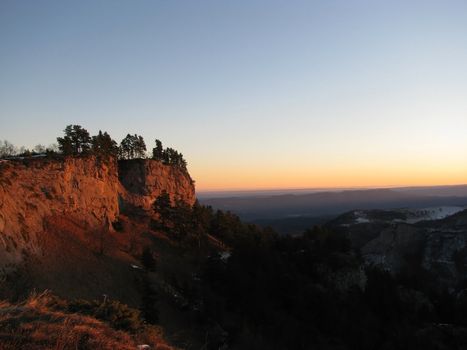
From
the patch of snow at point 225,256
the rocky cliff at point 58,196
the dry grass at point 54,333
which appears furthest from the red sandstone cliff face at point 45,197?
the dry grass at point 54,333

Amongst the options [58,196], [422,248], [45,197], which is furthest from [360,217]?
[45,197]

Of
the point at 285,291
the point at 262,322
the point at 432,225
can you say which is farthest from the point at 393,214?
the point at 262,322

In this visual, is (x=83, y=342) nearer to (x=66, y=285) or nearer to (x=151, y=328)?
(x=151, y=328)

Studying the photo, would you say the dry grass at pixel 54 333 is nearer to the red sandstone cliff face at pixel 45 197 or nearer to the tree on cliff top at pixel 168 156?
the red sandstone cliff face at pixel 45 197

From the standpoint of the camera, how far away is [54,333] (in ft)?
26.7

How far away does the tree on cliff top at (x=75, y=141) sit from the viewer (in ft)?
155

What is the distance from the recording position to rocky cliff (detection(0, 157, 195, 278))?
1282 inches

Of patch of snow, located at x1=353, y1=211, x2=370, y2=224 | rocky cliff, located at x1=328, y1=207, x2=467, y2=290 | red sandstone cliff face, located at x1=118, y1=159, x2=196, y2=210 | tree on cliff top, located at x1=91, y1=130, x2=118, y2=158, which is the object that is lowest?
rocky cliff, located at x1=328, y1=207, x2=467, y2=290

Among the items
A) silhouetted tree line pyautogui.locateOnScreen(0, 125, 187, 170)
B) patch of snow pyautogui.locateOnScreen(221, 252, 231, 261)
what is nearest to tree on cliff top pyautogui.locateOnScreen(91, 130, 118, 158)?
silhouetted tree line pyautogui.locateOnScreen(0, 125, 187, 170)

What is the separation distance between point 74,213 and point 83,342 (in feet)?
134

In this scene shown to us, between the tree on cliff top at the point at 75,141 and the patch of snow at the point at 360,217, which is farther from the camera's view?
the patch of snow at the point at 360,217

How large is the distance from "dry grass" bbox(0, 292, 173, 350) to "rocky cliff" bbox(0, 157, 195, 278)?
72.0 ft

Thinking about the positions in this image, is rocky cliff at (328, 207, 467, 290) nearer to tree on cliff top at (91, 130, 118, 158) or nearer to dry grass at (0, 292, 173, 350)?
tree on cliff top at (91, 130, 118, 158)

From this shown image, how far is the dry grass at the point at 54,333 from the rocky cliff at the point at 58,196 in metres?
21.9
